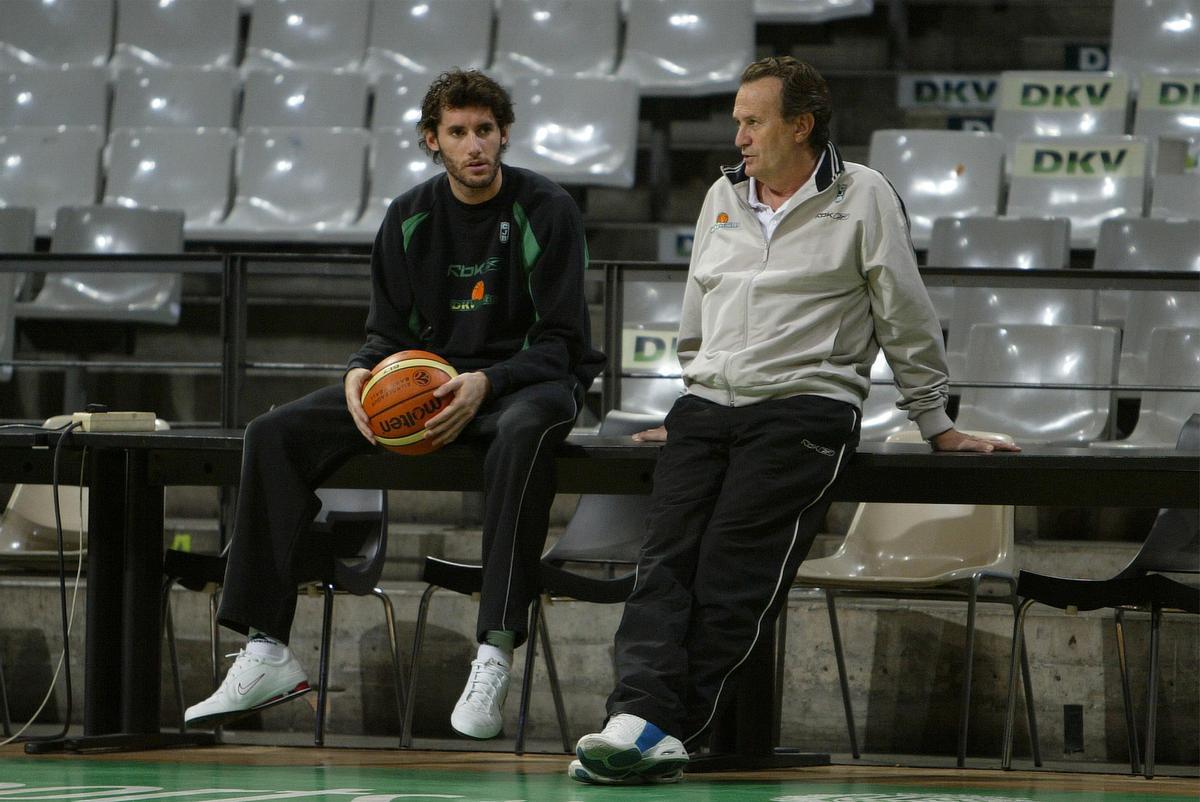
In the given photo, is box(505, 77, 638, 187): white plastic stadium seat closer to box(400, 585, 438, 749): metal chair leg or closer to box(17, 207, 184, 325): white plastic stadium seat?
box(17, 207, 184, 325): white plastic stadium seat

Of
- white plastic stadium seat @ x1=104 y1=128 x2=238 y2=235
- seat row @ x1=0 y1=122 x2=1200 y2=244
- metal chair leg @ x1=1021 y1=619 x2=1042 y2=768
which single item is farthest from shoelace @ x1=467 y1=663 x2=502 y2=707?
white plastic stadium seat @ x1=104 y1=128 x2=238 y2=235

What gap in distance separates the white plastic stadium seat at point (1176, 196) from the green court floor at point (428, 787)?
3381mm

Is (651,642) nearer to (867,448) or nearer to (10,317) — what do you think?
(867,448)

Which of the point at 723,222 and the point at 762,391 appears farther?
the point at 723,222

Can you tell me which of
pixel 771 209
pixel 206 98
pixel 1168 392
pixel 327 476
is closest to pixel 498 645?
pixel 327 476

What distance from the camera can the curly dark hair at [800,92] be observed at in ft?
9.89

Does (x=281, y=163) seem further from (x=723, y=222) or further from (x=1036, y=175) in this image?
(x=723, y=222)

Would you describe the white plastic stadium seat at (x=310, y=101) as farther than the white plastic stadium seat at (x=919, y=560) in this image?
Yes

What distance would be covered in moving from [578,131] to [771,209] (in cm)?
376

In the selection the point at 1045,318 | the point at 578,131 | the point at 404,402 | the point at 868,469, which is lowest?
the point at 868,469

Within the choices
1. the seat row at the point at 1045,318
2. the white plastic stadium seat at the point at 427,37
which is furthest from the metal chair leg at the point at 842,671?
the white plastic stadium seat at the point at 427,37

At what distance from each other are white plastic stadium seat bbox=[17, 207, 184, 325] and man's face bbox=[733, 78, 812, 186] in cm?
344

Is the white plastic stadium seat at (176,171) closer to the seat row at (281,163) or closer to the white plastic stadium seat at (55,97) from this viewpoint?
the seat row at (281,163)

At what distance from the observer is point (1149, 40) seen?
6926 millimetres
